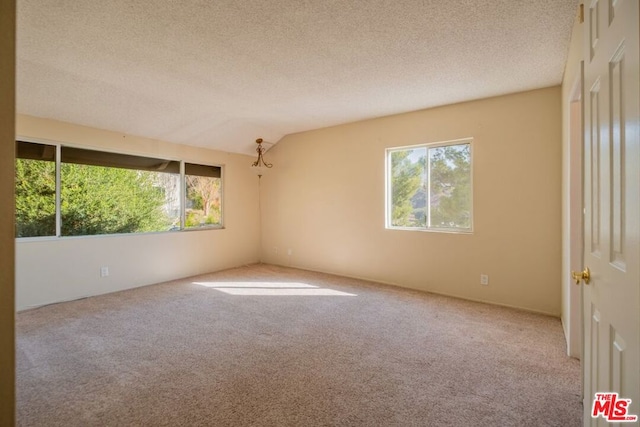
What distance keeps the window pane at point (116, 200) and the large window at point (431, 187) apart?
11.8ft

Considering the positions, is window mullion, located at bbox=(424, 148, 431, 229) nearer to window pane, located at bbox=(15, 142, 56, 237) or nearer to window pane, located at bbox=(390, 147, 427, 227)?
window pane, located at bbox=(390, 147, 427, 227)

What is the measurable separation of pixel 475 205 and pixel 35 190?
17.8ft

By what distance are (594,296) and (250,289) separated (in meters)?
3.89

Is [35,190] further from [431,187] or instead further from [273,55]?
[431,187]

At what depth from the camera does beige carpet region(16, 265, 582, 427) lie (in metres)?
1.81

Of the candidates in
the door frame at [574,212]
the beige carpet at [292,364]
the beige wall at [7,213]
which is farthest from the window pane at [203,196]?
the door frame at [574,212]

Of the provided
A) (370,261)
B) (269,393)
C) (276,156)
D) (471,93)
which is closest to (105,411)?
(269,393)

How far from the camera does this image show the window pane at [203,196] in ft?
17.5

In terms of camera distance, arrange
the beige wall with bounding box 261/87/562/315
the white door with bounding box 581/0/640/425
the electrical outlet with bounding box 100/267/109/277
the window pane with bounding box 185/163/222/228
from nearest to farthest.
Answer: the white door with bounding box 581/0/640/425 → the beige wall with bounding box 261/87/562/315 → the electrical outlet with bounding box 100/267/109/277 → the window pane with bounding box 185/163/222/228

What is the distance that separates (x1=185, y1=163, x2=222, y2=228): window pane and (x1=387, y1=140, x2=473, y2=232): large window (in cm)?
316

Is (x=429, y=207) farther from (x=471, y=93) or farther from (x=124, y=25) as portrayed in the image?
(x=124, y=25)

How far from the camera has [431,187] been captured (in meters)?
4.25

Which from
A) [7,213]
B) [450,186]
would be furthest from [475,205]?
[7,213]

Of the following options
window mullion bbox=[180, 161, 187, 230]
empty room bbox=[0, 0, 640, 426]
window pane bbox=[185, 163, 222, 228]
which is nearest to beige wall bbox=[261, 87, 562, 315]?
empty room bbox=[0, 0, 640, 426]
